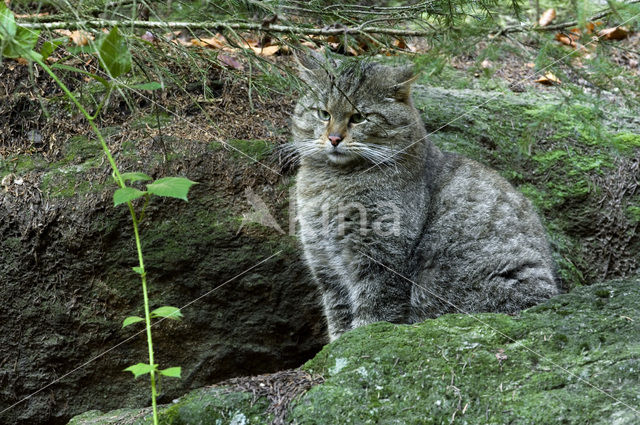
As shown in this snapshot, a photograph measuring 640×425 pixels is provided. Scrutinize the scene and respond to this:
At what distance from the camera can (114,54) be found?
90.7 inches

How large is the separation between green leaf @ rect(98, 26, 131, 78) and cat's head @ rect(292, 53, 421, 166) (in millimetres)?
1906

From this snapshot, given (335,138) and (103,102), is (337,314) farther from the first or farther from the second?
(103,102)

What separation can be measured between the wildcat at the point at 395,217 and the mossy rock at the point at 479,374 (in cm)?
92

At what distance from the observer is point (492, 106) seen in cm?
566

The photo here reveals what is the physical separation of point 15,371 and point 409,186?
2981mm

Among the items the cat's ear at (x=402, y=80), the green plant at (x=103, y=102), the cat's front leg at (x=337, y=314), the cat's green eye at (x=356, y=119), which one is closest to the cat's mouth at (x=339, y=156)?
the cat's green eye at (x=356, y=119)

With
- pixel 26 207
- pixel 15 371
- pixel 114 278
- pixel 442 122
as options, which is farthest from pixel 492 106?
pixel 15 371

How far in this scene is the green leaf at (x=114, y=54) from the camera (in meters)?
2.26

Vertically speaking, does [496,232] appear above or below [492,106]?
below

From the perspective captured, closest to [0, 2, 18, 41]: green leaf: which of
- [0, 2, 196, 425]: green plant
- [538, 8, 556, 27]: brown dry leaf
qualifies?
[0, 2, 196, 425]: green plant

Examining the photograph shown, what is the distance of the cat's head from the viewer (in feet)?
13.5

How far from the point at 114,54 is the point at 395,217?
86.0 inches

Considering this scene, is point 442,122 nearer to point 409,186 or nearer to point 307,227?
point 409,186

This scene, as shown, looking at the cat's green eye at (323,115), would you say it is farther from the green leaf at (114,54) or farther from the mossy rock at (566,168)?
the green leaf at (114,54)
